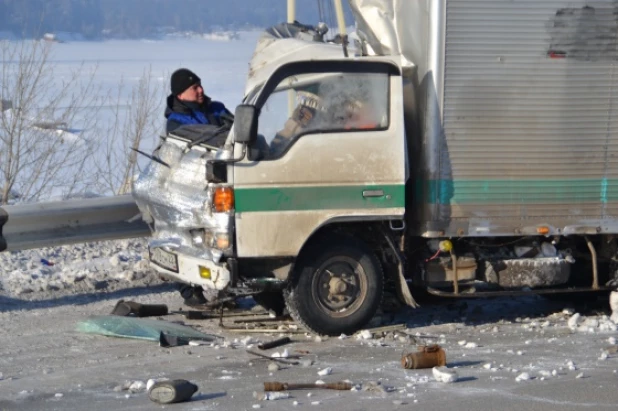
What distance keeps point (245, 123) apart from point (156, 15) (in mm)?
60415

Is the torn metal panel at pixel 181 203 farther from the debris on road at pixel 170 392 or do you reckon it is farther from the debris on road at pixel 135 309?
the debris on road at pixel 170 392

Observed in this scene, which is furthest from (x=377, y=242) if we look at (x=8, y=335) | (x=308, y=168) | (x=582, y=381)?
(x=8, y=335)

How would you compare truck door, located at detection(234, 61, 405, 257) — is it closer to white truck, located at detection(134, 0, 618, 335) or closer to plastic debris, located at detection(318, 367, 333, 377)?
white truck, located at detection(134, 0, 618, 335)

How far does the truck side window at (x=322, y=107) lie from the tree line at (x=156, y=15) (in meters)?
36.7

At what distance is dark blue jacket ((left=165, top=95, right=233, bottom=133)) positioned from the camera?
9.70m

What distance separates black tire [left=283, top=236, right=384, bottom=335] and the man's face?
2476 millimetres

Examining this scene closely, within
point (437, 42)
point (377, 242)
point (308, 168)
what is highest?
point (437, 42)

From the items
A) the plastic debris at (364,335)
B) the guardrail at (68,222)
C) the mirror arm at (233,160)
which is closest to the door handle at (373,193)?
the mirror arm at (233,160)

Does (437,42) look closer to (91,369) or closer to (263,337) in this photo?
(263,337)

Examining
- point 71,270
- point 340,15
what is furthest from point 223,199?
point 340,15

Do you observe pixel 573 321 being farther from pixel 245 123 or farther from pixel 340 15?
pixel 340 15

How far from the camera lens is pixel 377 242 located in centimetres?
863

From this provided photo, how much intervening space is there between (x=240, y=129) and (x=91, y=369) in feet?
7.04

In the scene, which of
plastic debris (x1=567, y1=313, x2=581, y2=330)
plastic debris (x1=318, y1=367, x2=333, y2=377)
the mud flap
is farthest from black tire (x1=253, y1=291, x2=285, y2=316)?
plastic debris (x1=567, y1=313, x2=581, y2=330)
